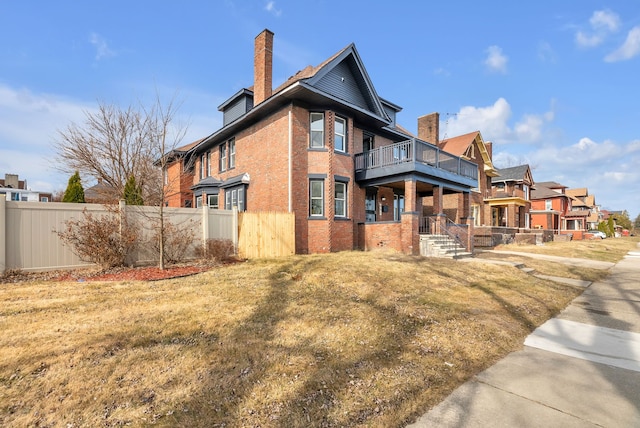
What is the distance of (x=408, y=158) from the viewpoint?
1402cm

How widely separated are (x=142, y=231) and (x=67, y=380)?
7806 mm

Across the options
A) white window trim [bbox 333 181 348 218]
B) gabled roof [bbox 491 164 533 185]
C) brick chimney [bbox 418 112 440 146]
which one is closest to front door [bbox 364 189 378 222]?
white window trim [bbox 333 181 348 218]

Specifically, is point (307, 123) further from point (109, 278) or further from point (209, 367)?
point (209, 367)

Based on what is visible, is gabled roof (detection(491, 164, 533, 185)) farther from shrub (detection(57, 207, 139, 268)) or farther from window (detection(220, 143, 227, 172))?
shrub (detection(57, 207, 139, 268))

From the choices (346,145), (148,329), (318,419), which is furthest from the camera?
(346,145)

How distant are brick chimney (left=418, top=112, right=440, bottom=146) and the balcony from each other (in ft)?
27.6

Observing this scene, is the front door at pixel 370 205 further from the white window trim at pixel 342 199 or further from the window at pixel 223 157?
→ the window at pixel 223 157

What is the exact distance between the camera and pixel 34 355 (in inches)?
154

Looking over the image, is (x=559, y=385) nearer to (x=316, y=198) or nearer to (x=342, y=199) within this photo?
(x=316, y=198)

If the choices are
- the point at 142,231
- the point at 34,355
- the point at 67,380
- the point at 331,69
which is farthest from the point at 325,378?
the point at 331,69

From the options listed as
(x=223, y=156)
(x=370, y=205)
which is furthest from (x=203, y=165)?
(x=370, y=205)

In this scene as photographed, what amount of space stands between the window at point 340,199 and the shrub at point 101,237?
836 centimetres

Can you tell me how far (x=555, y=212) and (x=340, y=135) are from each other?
3803cm

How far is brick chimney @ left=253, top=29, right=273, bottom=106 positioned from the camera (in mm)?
15680
